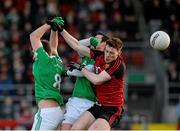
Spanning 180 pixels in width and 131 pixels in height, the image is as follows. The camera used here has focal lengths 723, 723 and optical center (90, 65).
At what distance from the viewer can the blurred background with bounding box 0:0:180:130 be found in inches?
651

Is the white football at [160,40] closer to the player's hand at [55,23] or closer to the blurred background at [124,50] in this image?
the player's hand at [55,23]

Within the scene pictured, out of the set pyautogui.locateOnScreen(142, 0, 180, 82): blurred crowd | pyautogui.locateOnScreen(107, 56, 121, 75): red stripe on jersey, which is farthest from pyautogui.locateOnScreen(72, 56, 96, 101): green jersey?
pyautogui.locateOnScreen(142, 0, 180, 82): blurred crowd

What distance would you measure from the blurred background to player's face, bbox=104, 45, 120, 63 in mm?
6150

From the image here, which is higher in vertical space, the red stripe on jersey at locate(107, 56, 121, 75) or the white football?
the white football

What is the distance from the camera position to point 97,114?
9641 millimetres

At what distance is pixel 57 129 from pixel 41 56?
103 cm

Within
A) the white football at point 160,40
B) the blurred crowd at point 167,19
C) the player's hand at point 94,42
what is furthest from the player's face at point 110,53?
the blurred crowd at point 167,19

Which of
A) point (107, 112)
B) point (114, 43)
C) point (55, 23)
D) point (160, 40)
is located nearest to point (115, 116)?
point (107, 112)

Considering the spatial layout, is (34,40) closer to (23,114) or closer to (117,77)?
(117,77)

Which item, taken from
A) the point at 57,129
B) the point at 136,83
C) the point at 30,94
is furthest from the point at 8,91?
the point at 57,129

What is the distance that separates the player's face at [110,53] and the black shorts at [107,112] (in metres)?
0.65

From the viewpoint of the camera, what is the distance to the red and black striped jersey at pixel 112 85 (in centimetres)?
958

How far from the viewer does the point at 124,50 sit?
1819 cm

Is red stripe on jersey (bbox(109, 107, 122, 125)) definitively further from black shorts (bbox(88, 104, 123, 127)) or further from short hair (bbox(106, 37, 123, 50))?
short hair (bbox(106, 37, 123, 50))
